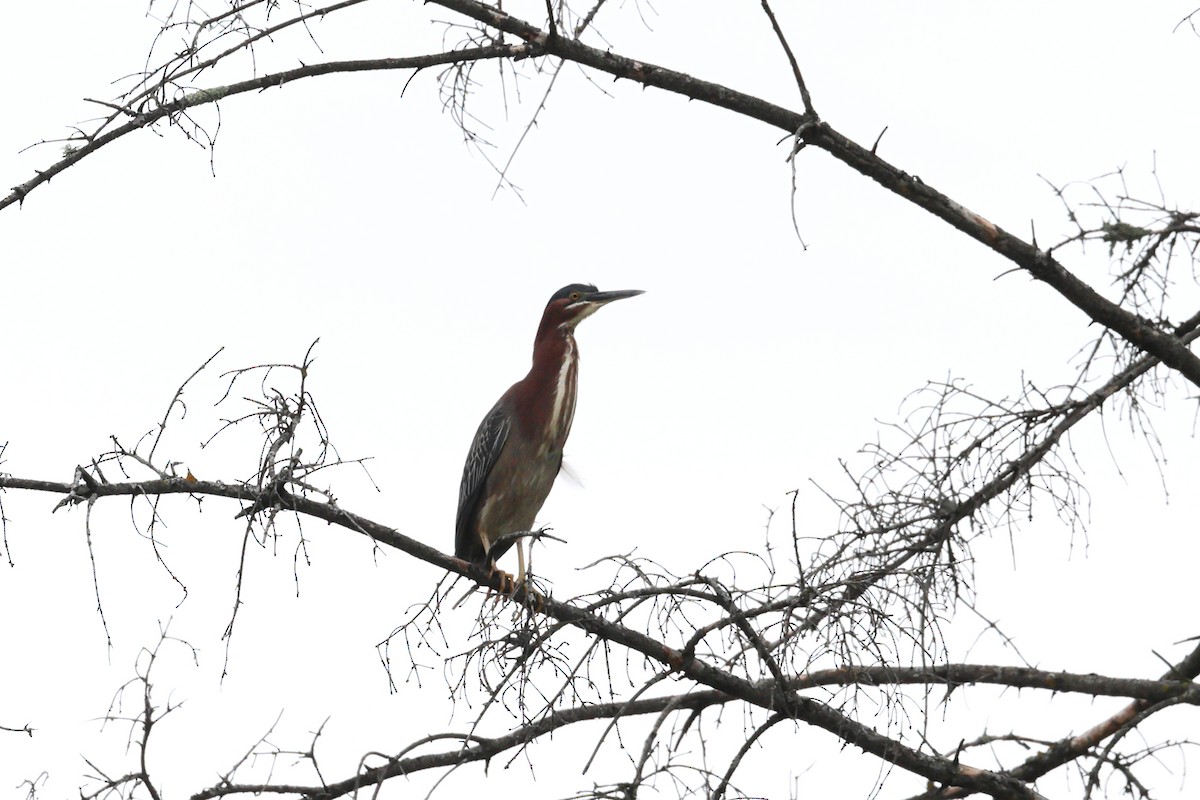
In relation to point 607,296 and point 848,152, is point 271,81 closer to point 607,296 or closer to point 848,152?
point 848,152

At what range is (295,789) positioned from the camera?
4809mm

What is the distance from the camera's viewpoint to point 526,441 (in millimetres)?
6594

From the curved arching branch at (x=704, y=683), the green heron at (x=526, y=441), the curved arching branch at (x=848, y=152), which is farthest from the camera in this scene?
the green heron at (x=526, y=441)

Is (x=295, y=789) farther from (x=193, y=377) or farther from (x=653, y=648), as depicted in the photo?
(x=193, y=377)

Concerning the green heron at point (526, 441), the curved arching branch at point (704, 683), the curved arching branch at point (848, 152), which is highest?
the green heron at point (526, 441)

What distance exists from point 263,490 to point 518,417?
3.11 m

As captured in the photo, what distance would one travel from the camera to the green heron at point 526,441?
656 cm

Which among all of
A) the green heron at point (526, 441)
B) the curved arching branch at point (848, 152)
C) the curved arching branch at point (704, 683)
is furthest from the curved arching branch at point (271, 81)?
the green heron at point (526, 441)

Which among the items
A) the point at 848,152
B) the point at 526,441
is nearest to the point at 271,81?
the point at 848,152

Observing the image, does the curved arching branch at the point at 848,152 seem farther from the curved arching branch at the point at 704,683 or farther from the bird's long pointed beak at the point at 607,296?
the bird's long pointed beak at the point at 607,296

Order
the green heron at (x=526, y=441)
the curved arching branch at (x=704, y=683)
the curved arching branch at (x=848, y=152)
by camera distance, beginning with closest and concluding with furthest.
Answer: the curved arching branch at (x=704, y=683)
the curved arching branch at (x=848, y=152)
the green heron at (x=526, y=441)

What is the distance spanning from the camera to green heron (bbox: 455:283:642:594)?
656 centimetres

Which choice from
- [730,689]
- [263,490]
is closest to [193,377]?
[263,490]

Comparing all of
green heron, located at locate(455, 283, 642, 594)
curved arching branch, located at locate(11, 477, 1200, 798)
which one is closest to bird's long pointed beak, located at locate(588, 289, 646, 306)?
green heron, located at locate(455, 283, 642, 594)
